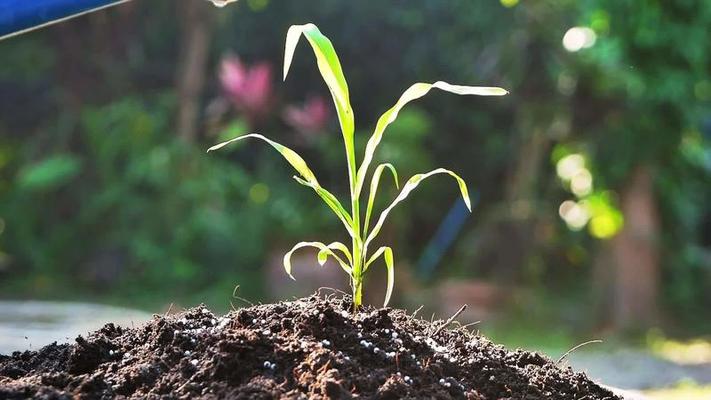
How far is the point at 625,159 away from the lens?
Answer: 6.43 meters

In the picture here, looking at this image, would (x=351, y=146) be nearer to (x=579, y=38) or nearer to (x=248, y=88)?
(x=579, y=38)

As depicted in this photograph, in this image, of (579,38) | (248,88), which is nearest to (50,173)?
(248,88)

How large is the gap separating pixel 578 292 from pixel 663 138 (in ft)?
5.16

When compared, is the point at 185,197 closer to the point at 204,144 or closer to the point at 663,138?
the point at 204,144

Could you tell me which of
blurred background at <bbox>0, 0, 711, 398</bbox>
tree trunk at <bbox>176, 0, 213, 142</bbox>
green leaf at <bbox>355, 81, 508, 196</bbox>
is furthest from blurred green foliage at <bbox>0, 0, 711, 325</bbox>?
green leaf at <bbox>355, 81, 508, 196</bbox>

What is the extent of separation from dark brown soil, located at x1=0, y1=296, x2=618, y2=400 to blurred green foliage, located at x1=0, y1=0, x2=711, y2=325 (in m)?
4.78

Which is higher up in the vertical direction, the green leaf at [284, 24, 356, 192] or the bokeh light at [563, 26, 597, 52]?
the bokeh light at [563, 26, 597, 52]

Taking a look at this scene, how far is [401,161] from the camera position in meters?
7.30

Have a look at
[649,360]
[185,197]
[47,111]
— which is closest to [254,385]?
[649,360]

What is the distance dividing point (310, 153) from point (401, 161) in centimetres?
119

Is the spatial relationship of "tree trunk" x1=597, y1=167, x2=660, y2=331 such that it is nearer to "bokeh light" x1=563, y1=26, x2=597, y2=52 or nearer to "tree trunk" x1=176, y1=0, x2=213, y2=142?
"bokeh light" x1=563, y1=26, x2=597, y2=52

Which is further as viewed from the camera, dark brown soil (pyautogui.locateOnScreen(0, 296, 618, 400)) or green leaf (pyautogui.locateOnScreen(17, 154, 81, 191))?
green leaf (pyautogui.locateOnScreen(17, 154, 81, 191))

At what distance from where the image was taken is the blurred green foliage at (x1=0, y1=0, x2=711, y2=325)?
6.96 meters

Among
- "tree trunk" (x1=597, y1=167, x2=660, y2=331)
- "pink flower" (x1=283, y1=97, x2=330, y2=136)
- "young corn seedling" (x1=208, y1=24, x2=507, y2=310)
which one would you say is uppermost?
"pink flower" (x1=283, y1=97, x2=330, y2=136)
